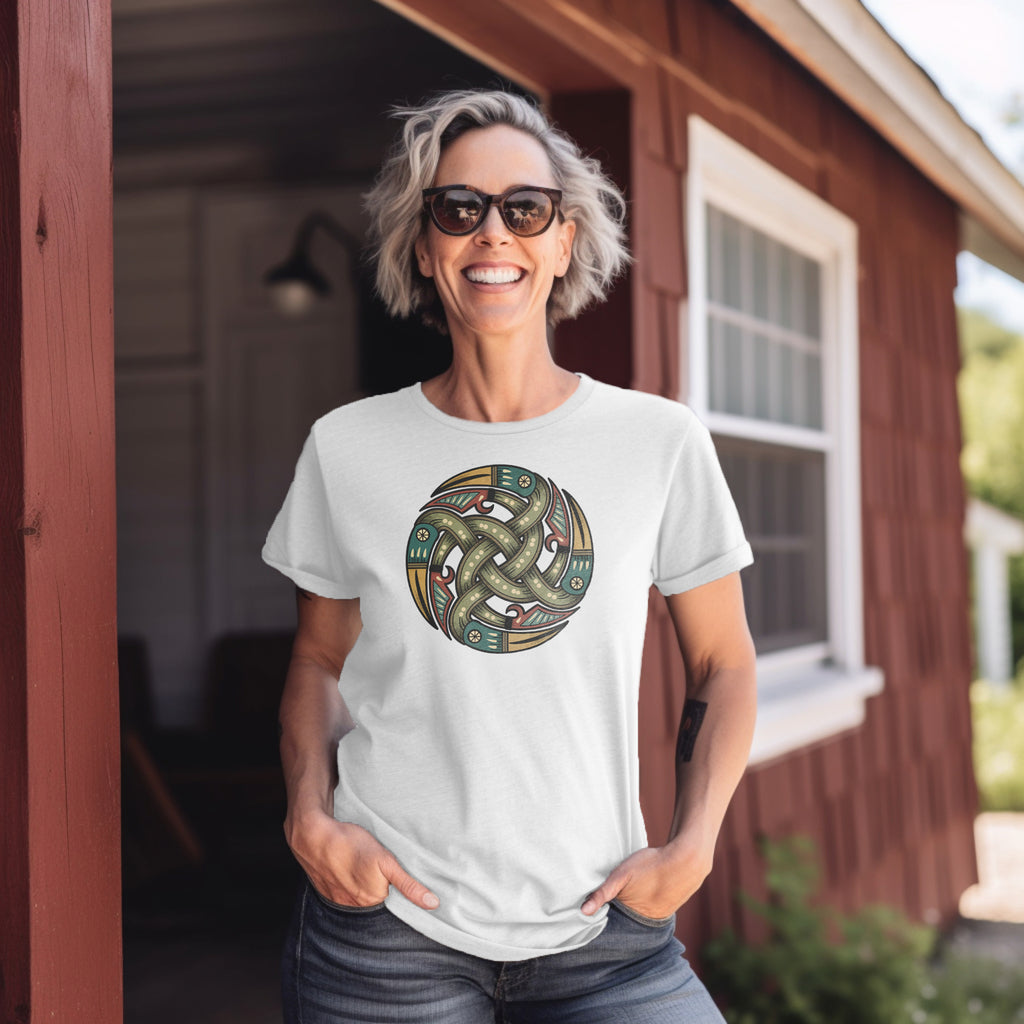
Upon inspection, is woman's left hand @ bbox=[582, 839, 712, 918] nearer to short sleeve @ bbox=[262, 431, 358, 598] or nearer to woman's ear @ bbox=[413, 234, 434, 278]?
short sleeve @ bbox=[262, 431, 358, 598]

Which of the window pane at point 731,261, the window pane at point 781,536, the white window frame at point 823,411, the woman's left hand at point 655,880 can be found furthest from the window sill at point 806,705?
the woman's left hand at point 655,880

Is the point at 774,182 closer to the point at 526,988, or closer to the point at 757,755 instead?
the point at 757,755

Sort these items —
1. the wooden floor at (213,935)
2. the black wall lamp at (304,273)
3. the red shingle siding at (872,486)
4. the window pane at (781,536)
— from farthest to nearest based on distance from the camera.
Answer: the black wall lamp at (304,273) → the window pane at (781,536) → the wooden floor at (213,935) → the red shingle siding at (872,486)

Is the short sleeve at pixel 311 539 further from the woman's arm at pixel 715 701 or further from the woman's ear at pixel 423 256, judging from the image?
the woman's arm at pixel 715 701

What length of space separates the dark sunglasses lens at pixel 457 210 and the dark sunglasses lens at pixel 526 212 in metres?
0.04

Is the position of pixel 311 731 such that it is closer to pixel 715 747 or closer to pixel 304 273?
pixel 715 747

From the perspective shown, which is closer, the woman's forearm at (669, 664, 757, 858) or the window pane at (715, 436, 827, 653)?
the woman's forearm at (669, 664, 757, 858)

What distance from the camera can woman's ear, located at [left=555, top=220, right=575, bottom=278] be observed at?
1601 millimetres

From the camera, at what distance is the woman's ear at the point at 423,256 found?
1.59 metres

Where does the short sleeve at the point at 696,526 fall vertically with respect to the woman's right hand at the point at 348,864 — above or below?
above

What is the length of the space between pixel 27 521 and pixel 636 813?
790 mm

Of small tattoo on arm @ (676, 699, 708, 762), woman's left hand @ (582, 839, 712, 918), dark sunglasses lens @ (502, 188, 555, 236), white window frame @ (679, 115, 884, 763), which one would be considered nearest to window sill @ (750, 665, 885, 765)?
white window frame @ (679, 115, 884, 763)

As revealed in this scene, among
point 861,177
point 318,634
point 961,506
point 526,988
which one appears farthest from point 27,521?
point 961,506

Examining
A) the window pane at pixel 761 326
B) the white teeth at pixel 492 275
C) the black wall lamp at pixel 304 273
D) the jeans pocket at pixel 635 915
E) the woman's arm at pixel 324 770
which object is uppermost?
the black wall lamp at pixel 304 273
